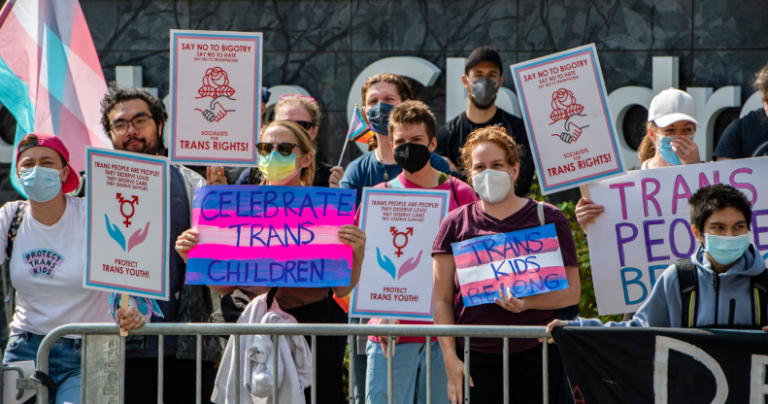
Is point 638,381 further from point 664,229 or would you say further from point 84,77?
point 84,77

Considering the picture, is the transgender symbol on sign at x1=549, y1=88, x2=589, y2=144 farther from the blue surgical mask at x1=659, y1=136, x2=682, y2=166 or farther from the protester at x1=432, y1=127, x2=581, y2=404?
the blue surgical mask at x1=659, y1=136, x2=682, y2=166

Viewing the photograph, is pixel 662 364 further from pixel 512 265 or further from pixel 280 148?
pixel 280 148

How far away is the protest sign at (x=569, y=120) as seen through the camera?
167 inches

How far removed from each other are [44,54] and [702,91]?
5.49m

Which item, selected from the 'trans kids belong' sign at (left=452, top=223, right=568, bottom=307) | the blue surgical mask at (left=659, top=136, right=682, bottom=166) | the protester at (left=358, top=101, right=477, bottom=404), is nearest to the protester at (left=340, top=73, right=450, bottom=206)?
the protester at (left=358, top=101, right=477, bottom=404)

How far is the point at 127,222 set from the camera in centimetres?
384

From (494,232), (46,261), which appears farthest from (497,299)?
(46,261)

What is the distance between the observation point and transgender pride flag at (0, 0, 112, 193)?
5668mm

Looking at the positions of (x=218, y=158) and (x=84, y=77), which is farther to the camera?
(x=84, y=77)

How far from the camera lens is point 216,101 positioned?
4.13m

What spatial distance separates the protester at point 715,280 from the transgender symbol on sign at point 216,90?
2004 millimetres

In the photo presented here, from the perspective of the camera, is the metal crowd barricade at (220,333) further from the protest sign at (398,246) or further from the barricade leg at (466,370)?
the protest sign at (398,246)

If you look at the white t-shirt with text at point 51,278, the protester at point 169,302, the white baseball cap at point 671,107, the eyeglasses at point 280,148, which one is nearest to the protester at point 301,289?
the eyeglasses at point 280,148

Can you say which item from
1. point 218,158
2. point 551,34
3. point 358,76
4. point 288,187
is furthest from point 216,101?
point 551,34
